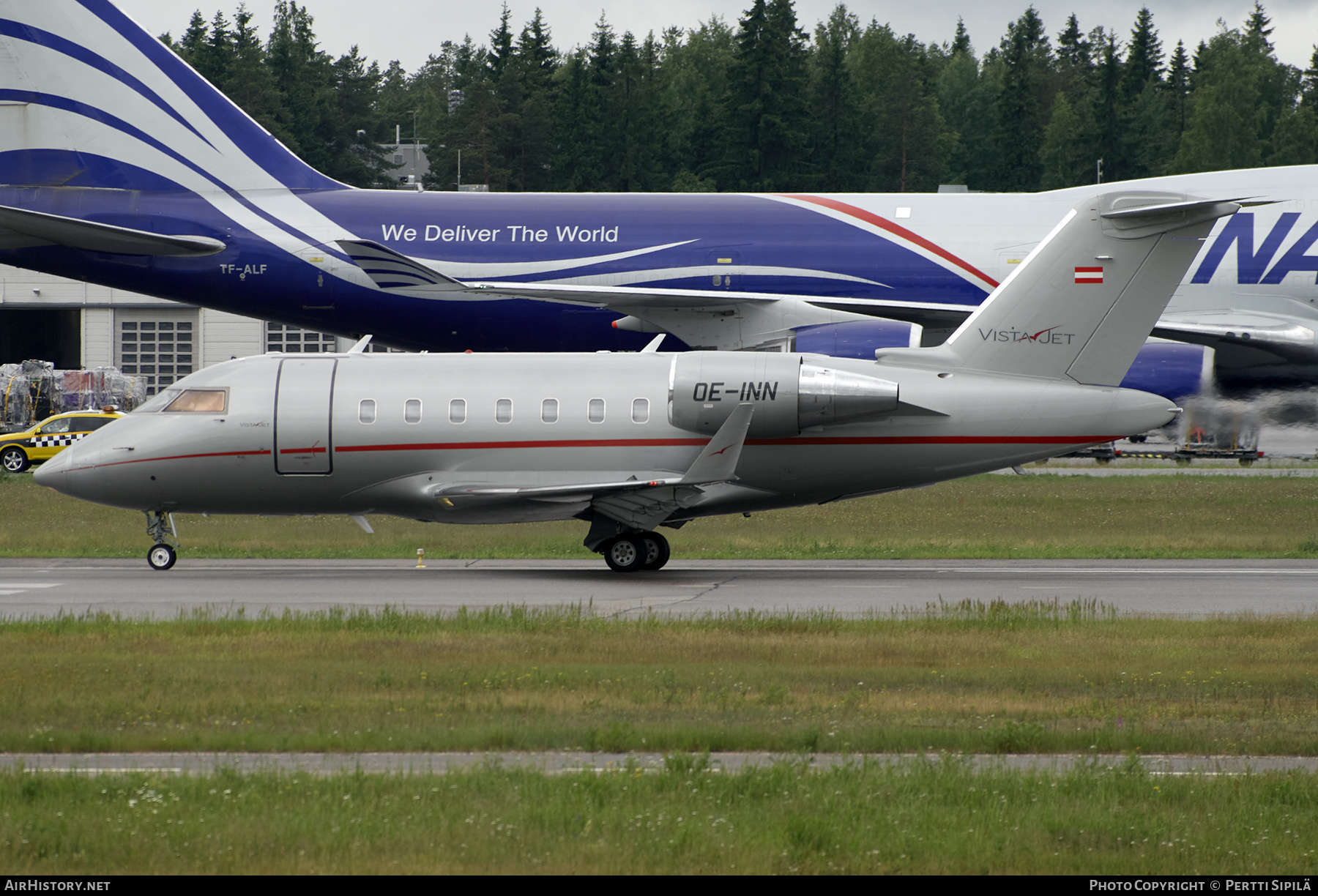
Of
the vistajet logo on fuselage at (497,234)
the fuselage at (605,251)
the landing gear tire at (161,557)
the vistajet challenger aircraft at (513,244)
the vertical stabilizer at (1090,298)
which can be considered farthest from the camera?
the vistajet logo on fuselage at (497,234)

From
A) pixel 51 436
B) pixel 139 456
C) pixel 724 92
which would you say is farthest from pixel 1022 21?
pixel 139 456

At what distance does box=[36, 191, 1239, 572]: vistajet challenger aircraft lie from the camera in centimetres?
2264

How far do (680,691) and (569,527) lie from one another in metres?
18.3

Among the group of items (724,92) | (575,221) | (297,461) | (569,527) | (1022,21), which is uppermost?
(1022,21)

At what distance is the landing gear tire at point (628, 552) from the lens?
76.6 feet

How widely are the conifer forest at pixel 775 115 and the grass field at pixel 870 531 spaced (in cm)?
6774

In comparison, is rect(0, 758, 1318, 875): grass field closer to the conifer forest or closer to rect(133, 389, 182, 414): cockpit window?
rect(133, 389, 182, 414): cockpit window

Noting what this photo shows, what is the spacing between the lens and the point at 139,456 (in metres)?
23.5

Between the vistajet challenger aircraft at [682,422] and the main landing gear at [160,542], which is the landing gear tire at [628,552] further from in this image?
the main landing gear at [160,542]

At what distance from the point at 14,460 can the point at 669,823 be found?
164 ft

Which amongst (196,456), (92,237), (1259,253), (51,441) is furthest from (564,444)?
(51,441)

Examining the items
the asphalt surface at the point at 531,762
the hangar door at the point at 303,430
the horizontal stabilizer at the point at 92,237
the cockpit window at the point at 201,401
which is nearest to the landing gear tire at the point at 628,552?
the hangar door at the point at 303,430
